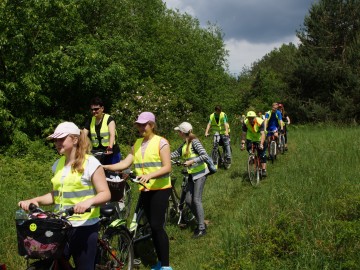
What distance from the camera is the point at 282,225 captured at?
5293 millimetres

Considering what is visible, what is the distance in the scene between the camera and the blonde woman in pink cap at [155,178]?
4.89 meters

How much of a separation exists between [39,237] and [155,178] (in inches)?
75.4

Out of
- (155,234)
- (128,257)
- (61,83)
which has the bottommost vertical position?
(128,257)

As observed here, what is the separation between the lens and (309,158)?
414 inches

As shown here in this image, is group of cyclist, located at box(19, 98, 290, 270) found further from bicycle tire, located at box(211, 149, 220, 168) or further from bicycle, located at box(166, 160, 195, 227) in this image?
bicycle tire, located at box(211, 149, 220, 168)

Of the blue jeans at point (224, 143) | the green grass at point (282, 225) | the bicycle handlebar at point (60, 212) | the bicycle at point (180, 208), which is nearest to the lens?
the bicycle handlebar at point (60, 212)

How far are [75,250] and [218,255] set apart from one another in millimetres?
1996

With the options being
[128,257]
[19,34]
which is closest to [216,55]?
[19,34]

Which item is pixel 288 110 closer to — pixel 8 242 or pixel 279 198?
pixel 279 198

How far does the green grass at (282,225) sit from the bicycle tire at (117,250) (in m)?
0.68

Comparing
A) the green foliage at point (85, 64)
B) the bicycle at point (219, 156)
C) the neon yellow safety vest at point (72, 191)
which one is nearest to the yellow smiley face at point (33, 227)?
the neon yellow safety vest at point (72, 191)

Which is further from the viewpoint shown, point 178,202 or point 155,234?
point 178,202

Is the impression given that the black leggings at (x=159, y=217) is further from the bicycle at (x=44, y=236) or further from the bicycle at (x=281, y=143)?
the bicycle at (x=281, y=143)

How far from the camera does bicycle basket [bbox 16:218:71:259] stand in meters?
3.10
